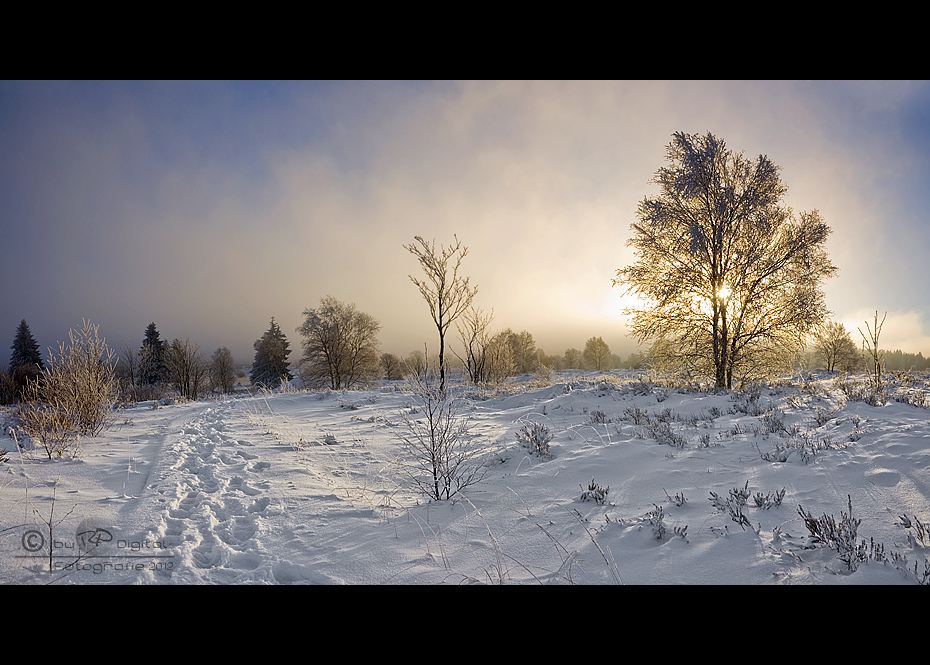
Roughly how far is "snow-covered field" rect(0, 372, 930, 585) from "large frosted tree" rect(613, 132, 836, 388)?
5656 mm

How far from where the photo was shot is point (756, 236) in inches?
425

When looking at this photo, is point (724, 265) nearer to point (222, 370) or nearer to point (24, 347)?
point (24, 347)

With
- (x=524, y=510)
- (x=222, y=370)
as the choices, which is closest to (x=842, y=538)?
(x=524, y=510)

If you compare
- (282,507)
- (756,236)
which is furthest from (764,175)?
(282,507)

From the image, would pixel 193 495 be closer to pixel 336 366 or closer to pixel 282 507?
pixel 282 507

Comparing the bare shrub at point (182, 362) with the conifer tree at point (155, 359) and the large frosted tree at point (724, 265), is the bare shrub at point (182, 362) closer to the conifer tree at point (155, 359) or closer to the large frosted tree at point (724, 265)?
the conifer tree at point (155, 359)

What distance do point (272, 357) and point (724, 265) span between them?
158 feet

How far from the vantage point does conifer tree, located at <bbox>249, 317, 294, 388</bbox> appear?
4496 centimetres

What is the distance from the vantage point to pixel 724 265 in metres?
11.1

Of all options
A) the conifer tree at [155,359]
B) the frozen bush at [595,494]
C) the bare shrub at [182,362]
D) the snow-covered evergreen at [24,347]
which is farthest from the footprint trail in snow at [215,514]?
the conifer tree at [155,359]

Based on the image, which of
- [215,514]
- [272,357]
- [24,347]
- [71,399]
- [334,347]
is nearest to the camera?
[215,514]

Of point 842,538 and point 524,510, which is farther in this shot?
point 524,510

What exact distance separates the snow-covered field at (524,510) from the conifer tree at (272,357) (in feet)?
141

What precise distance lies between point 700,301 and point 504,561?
11.7 meters
